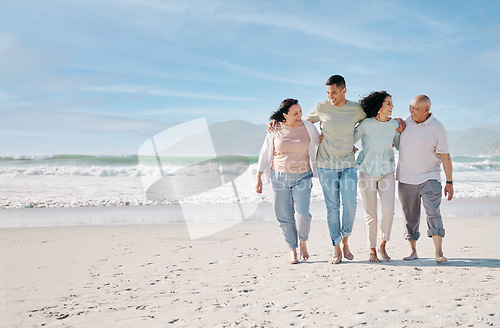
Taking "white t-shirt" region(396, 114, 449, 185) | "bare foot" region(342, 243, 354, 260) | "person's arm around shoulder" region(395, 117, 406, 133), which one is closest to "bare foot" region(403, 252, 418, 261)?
"bare foot" region(342, 243, 354, 260)

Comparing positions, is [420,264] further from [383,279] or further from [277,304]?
[277,304]

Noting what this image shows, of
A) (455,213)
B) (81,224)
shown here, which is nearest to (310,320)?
(81,224)

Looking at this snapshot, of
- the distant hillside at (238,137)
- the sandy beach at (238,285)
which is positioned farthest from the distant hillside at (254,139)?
the sandy beach at (238,285)

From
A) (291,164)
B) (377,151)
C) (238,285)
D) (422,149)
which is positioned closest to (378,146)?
(377,151)

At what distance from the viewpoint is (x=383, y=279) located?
12.3ft

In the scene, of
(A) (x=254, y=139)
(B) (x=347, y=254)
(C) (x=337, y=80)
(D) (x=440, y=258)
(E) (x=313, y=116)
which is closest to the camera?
(C) (x=337, y=80)

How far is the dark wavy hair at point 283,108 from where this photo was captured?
430 centimetres

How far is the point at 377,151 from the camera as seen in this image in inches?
164

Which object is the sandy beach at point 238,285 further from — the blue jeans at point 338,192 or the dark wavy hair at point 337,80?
the dark wavy hair at point 337,80

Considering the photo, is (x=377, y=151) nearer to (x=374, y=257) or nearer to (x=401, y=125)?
(x=401, y=125)

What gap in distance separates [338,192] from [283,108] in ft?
3.51

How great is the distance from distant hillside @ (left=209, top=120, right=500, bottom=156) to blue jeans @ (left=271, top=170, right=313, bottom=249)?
68.5 m

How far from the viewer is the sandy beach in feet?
9.62

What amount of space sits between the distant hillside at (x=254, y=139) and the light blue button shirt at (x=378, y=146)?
68.6 metres
